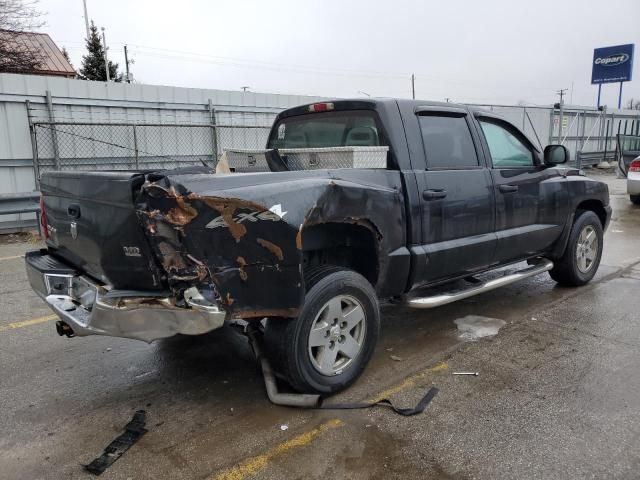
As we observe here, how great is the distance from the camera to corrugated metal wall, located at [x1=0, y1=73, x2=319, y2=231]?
9.85m

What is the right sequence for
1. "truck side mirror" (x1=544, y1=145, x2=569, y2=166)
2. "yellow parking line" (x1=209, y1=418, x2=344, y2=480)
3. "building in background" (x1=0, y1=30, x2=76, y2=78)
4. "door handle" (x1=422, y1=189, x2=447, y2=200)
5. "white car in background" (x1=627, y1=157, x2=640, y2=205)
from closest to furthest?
"yellow parking line" (x1=209, y1=418, x2=344, y2=480) → "door handle" (x1=422, y1=189, x2=447, y2=200) → "truck side mirror" (x1=544, y1=145, x2=569, y2=166) → "white car in background" (x1=627, y1=157, x2=640, y2=205) → "building in background" (x1=0, y1=30, x2=76, y2=78)

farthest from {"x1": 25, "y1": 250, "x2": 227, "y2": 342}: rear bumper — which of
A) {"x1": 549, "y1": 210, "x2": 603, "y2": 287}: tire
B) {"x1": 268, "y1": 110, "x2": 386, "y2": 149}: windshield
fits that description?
{"x1": 549, "y1": 210, "x2": 603, "y2": 287}: tire

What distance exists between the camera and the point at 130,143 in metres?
11.3

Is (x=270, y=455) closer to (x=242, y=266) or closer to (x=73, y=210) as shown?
(x=242, y=266)

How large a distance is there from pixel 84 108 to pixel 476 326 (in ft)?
30.3

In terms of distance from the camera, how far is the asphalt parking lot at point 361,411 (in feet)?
9.11

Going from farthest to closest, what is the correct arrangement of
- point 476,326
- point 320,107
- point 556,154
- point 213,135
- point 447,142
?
point 213,135
point 556,154
point 476,326
point 320,107
point 447,142

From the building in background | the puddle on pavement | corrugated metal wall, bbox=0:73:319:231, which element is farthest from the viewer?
the building in background

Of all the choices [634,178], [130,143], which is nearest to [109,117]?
[130,143]

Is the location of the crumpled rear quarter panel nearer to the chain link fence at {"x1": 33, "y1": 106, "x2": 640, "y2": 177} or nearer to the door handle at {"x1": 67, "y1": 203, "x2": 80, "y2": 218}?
the door handle at {"x1": 67, "y1": 203, "x2": 80, "y2": 218}

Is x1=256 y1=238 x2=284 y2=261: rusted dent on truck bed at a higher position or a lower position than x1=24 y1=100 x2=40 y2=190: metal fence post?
lower

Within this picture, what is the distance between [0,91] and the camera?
381 inches

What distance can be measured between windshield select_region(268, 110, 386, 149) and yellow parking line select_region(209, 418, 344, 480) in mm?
2035

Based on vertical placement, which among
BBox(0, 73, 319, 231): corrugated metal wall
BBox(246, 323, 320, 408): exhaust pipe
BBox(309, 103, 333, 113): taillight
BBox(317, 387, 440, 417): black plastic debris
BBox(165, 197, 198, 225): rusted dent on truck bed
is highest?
BBox(0, 73, 319, 231): corrugated metal wall
